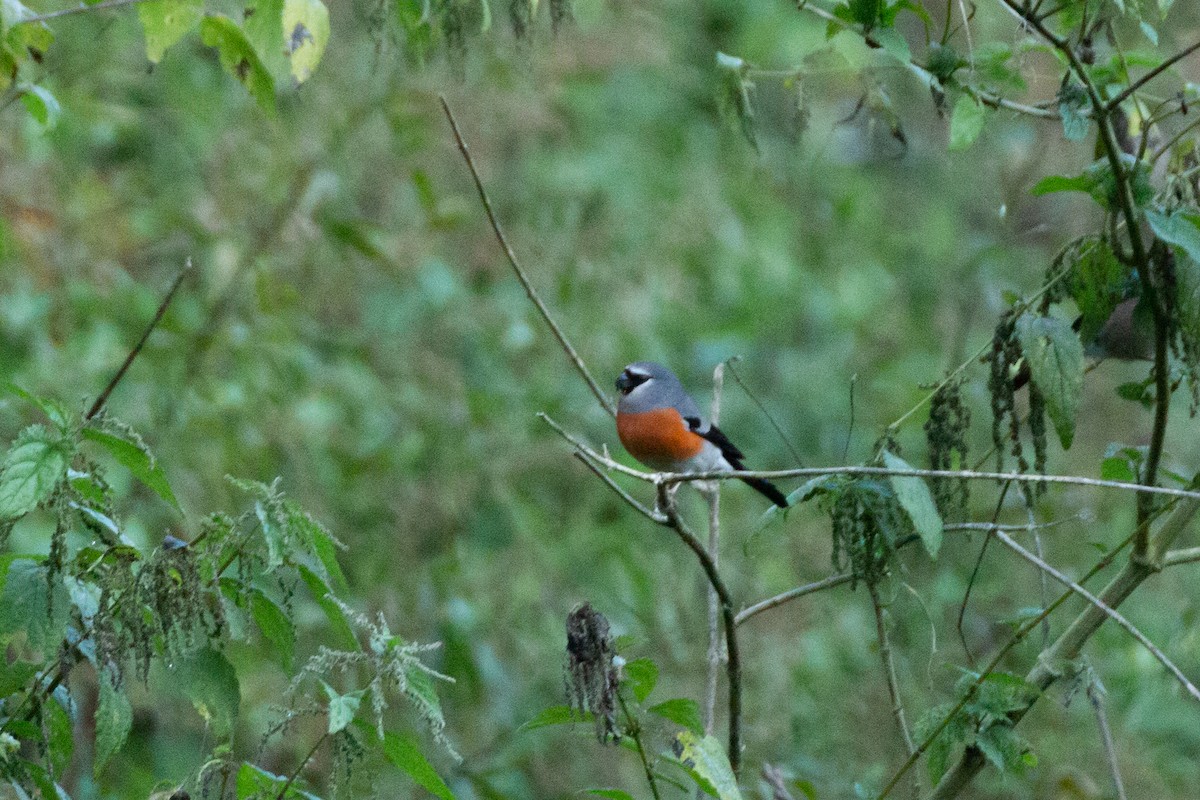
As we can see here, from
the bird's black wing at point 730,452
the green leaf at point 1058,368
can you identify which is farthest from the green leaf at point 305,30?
the bird's black wing at point 730,452

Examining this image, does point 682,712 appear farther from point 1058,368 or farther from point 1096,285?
point 1096,285

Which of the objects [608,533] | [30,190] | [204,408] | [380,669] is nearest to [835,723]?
[608,533]

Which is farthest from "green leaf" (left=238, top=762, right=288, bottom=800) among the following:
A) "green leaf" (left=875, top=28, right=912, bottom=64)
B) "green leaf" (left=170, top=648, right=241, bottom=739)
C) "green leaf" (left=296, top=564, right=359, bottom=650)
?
"green leaf" (left=875, top=28, right=912, bottom=64)

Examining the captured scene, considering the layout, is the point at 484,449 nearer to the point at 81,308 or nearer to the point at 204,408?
the point at 204,408

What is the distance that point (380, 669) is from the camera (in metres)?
1.73

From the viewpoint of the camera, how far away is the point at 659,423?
16.0 feet

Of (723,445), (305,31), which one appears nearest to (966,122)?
(305,31)

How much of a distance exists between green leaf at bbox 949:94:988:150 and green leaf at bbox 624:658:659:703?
1.10 m

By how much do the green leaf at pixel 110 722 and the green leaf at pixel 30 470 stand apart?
0.27 metres

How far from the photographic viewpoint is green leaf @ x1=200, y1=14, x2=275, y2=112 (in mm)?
2439

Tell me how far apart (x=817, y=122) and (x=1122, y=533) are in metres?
3.62

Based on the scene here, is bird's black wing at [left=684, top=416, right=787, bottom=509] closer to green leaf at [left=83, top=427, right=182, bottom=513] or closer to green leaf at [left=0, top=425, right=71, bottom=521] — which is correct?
green leaf at [left=83, top=427, right=182, bottom=513]

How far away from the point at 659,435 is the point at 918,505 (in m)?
2.83

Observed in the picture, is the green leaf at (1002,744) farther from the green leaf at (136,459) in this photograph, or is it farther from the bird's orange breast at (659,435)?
the bird's orange breast at (659,435)
